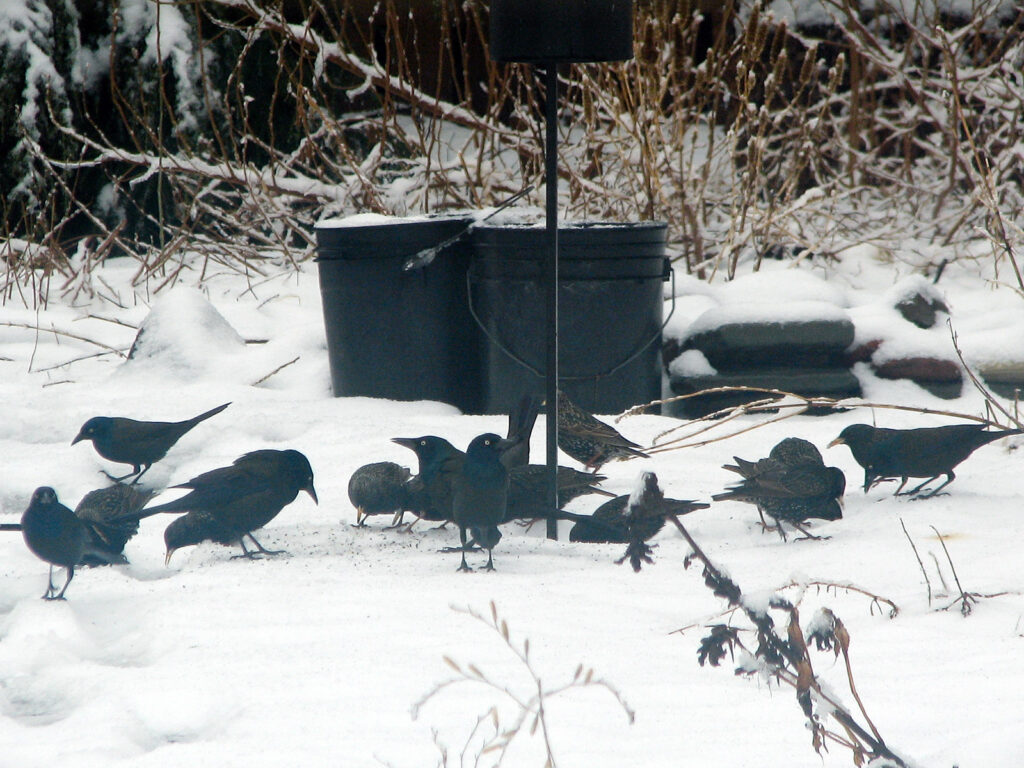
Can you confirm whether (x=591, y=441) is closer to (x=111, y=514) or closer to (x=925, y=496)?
(x=925, y=496)

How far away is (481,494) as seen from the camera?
2826 millimetres

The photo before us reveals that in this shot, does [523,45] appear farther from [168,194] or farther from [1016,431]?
[168,194]

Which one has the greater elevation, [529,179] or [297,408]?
[529,179]

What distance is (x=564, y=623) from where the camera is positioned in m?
2.30

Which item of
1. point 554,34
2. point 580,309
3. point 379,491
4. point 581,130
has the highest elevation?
point 554,34

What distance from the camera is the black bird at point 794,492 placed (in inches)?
120

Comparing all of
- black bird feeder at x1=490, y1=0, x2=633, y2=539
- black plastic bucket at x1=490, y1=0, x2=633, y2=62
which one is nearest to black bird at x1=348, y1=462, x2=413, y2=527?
black bird feeder at x1=490, y1=0, x2=633, y2=539

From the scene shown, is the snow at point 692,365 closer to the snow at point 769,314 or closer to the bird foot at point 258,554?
the snow at point 769,314

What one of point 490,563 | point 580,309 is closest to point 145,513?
point 490,563

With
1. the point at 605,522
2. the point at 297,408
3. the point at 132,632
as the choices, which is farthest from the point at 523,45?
the point at 297,408

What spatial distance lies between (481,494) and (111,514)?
1.20m

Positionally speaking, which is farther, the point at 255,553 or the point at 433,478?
the point at 433,478

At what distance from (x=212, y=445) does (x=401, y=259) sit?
48.9 inches

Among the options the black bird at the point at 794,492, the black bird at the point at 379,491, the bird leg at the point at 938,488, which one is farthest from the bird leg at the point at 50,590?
the bird leg at the point at 938,488
